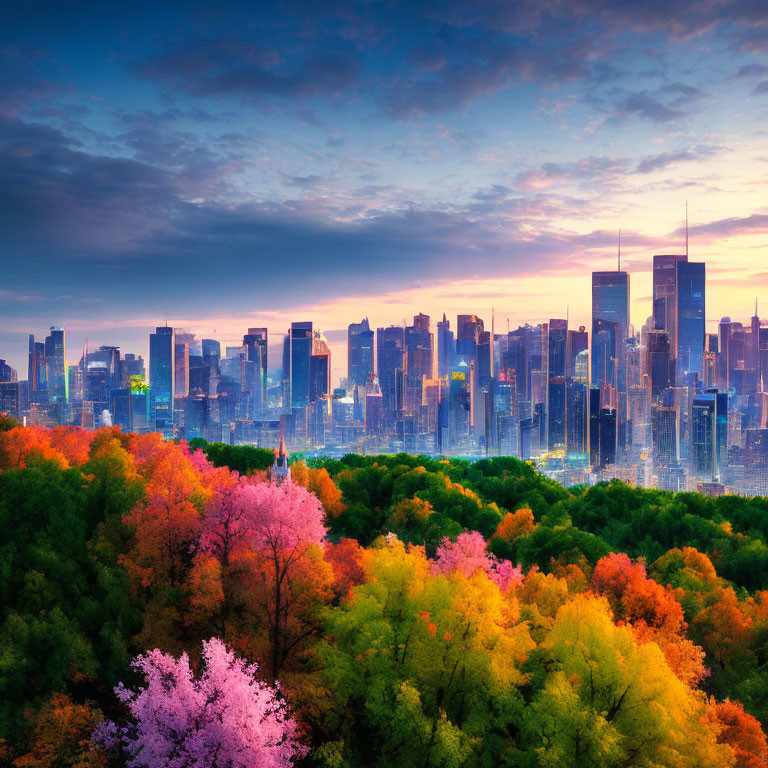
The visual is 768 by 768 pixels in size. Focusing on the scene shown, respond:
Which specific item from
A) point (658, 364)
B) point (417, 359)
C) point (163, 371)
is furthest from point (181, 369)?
point (658, 364)

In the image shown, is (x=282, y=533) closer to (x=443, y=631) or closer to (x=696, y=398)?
(x=443, y=631)

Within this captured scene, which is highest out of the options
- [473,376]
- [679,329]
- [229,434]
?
[679,329]

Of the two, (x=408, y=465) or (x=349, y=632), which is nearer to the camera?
(x=349, y=632)

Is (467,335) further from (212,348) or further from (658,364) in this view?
(212,348)

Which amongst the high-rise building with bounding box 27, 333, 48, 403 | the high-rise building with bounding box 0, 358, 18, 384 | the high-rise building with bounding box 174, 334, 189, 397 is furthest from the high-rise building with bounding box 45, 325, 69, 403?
the high-rise building with bounding box 174, 334, 189, 397

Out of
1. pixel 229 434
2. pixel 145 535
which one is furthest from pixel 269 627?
pixel 229 434

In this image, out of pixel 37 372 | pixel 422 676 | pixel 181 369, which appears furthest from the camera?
pixel 181 369

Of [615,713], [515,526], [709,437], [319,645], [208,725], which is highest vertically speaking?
[208,725]
